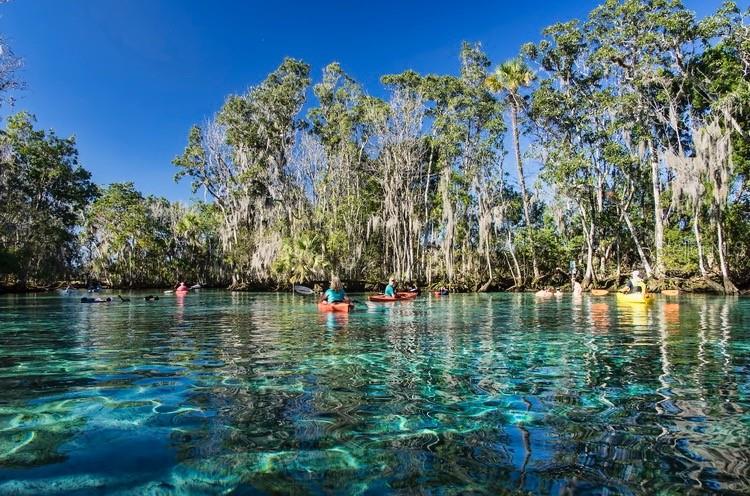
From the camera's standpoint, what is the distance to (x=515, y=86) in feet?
131

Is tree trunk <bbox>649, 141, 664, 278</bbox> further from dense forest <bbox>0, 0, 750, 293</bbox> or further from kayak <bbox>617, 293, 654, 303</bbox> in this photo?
kayak <bbox>617, 293, 654, 303</bbox>

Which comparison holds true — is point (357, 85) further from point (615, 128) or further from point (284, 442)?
point (284, 442)

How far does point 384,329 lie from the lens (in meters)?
13.4

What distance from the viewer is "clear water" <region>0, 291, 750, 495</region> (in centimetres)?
350

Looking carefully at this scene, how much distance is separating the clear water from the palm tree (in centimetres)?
3218

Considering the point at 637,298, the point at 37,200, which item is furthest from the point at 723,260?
the point at 37,200

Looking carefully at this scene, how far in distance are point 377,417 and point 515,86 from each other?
39.3 meters

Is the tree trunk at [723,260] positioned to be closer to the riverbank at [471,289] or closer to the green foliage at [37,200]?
the riverbank at [471,289]

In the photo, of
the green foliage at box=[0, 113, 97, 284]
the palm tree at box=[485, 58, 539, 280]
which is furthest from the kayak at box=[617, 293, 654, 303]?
the green foliage at box=[0, 113, 97, 284]

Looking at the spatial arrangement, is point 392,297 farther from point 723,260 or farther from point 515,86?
point 515,86

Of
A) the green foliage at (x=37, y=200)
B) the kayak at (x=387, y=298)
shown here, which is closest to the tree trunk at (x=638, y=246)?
the kayak at (x=387, y=298)

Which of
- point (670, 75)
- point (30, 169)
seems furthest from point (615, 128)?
point (30, 169)

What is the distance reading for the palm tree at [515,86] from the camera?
3928 centimetres

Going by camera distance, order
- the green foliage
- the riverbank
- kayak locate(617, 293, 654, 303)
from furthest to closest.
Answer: the green foliage
the riverbank
kayak locate(617, 293, 654, 303)
